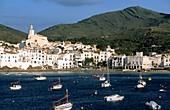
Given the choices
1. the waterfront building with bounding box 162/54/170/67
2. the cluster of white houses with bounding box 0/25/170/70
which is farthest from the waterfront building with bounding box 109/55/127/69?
the waterfront building with bounding box 162/54/170/67

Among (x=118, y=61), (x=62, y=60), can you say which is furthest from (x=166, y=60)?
(x=62, y=60)

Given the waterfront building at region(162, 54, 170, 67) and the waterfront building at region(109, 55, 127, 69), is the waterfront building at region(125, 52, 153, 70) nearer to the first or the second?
the waterfront building at region(109, 55, 127, 69)

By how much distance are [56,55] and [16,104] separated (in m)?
124

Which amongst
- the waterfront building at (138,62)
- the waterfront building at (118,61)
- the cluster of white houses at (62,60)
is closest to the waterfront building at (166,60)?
the cluster of white houses at (62,60)

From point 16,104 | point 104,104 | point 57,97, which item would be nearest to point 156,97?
point 104,104

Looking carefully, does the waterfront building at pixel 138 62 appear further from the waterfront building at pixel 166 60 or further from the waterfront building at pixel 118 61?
the waterfront building at pixel 166 60

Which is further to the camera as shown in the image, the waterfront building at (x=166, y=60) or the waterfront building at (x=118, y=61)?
the waterfront building at (x=118, y=61)

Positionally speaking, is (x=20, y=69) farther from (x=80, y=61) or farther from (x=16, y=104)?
(x=16, y=104)

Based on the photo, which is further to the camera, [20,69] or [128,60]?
[128,60]

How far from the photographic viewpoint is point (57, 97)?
231ft

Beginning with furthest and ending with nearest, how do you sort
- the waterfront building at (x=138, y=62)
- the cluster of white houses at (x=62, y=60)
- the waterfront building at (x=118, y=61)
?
the waterfront building at (x=118, y=61) → the waterfront building at (x=138, y=62) → the cluster of white houses at (x=62, y=60)

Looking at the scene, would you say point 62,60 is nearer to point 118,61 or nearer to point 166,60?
point 118,61

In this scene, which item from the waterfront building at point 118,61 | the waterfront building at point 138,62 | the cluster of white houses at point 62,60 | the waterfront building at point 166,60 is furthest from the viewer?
the waterfront building at point 118,61

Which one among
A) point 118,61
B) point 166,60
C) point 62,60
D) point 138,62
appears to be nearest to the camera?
point 138,62
